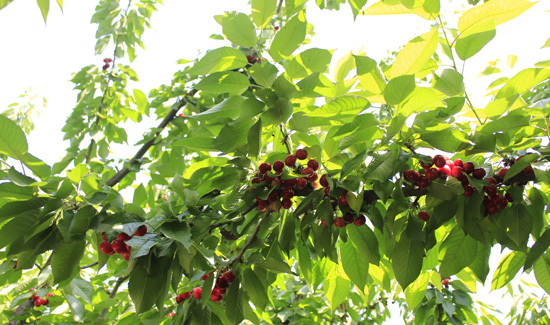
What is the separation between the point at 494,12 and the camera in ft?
4.07

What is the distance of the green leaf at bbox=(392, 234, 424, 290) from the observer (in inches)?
47.9

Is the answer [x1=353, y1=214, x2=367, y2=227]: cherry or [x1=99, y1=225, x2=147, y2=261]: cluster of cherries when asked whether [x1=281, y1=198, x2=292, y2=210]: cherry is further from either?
[x1=99, y1=225, x2=147, y2=261]: cluster of cherries

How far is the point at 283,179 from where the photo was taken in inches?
50.5

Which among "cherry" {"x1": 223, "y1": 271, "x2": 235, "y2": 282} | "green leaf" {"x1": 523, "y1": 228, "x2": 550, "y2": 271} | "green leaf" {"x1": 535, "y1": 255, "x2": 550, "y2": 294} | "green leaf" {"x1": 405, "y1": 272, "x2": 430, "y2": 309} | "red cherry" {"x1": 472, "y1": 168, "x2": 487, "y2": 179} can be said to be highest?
"red cherry" {"x1": 472, "y1": 168, "x2": 487, "y2": 179}

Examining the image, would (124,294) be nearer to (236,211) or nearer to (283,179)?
(236,211)

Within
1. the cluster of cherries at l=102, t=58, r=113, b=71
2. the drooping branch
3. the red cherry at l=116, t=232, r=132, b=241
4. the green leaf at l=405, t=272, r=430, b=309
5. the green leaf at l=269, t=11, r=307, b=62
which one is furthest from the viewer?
the cluster of cherries at l=102, t=58, r=113, b=71

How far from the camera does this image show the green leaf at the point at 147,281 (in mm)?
1149

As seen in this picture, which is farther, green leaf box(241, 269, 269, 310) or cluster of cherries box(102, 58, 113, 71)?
cluster of cherries box(102, 58, 113, 71)

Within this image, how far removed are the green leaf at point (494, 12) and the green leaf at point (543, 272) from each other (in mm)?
827

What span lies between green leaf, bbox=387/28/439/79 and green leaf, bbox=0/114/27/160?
1.19 meters

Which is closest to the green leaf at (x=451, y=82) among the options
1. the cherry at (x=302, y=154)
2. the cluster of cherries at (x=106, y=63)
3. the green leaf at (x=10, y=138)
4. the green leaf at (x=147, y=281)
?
the cherry at (x=302, y=154)

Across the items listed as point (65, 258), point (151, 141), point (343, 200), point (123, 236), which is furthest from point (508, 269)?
point (151, 141)

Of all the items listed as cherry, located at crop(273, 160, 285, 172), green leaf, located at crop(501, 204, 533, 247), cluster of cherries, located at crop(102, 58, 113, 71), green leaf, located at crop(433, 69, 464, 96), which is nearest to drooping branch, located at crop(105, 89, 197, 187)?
cluster of cherries, located at crop(102, 58, 113, 71)

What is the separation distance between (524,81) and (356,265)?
0.84 m
